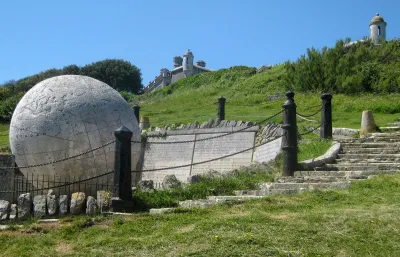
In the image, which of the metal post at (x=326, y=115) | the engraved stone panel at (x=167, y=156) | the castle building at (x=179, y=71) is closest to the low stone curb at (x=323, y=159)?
the metal post at (x=326, y=115)

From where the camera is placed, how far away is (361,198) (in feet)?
25.4

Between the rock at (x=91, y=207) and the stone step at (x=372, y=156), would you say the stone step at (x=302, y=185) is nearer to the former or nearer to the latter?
the stone step at (x=372, y=156)

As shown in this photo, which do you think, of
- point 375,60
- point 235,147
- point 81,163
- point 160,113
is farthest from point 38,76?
point 81,163

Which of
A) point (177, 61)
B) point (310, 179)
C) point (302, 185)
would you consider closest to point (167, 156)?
point (310, 179)

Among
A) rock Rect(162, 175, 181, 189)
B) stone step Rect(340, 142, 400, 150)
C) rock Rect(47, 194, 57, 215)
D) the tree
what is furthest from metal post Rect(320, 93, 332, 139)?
the tree

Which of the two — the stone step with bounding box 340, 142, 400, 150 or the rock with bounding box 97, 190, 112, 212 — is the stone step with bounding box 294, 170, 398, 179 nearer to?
the stone step with bounding box 340, 142, 400, 150

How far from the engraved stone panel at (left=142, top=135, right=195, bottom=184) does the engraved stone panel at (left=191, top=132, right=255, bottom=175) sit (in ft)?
1.24

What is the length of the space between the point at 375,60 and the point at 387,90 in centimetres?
391

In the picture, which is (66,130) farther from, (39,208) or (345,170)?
(345,170)

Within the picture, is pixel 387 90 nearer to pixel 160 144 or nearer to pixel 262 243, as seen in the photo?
pixel 160 144

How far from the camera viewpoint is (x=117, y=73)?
67938mm

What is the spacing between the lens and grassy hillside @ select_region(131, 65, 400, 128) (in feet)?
63.2

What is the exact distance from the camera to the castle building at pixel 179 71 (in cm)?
6253

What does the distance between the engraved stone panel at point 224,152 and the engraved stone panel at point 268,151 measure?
0.33 metres
